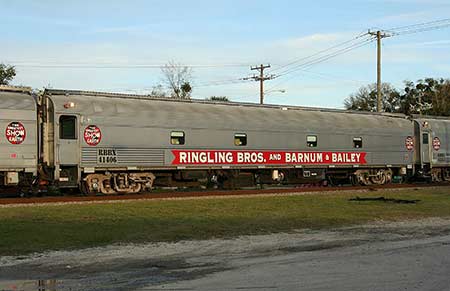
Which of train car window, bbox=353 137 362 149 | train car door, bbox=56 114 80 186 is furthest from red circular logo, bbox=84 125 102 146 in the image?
train car window, bbox=353 137 362 149

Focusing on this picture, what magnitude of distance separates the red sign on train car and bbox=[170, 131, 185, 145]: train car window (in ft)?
1.29

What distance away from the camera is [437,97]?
3078 inches

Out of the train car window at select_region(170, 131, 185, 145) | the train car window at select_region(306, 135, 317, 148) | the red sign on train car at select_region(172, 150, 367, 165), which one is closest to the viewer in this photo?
the train car window at select_region(170, 131, 185, 145)

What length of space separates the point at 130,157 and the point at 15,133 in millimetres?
4308

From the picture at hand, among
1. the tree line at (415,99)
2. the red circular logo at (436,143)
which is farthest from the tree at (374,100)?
the red circular logo at (436,143)

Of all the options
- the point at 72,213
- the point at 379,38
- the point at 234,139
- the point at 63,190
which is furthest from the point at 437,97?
the point at 72,213

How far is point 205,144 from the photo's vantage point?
23.9m

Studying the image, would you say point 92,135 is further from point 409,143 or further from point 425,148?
point 425,148

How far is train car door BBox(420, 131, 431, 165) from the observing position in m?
32.8

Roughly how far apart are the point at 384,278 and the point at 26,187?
1579cm

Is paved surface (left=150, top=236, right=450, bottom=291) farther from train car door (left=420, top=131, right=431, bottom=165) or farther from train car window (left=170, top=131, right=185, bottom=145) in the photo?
train car door (left=420, top=131, right=431, bottom=165)

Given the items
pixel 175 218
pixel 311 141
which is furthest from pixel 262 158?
pixel 175 218

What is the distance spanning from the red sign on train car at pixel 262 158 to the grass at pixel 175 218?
4.03 meters

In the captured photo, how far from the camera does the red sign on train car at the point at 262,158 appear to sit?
23.5m
